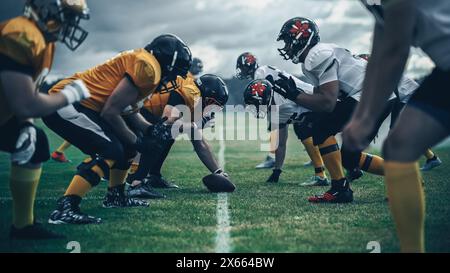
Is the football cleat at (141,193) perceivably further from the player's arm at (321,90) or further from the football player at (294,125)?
the player's arm at (321,90)

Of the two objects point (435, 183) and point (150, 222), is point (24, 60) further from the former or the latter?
point (435, 183)

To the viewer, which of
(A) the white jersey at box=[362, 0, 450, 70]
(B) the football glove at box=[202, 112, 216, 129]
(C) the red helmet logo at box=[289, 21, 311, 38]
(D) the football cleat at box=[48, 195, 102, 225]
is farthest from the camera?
(B) the football glove at box=[202, 112, 216, 129]

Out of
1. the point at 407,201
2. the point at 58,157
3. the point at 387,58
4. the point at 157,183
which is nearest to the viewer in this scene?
the point at 387,58

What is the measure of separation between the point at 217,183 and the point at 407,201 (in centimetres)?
Answer: 383

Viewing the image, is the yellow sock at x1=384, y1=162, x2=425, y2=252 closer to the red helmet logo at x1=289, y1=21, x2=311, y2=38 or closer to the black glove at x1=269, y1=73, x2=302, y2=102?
the black glove at x1=269, y1=73, x2=302, y2=102

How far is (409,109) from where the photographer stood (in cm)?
300

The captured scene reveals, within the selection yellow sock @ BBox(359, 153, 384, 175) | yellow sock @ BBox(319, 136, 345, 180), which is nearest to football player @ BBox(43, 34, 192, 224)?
yellow sock @ BBox(319, 136, 345, 180)

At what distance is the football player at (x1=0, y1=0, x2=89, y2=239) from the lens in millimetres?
3777

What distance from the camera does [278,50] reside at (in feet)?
21.2

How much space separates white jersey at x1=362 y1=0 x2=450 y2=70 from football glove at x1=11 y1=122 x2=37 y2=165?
2752 mm

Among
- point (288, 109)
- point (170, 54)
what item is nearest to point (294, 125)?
point (288, 109)

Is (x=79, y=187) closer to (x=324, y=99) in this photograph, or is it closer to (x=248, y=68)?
(x=324, y=99)
